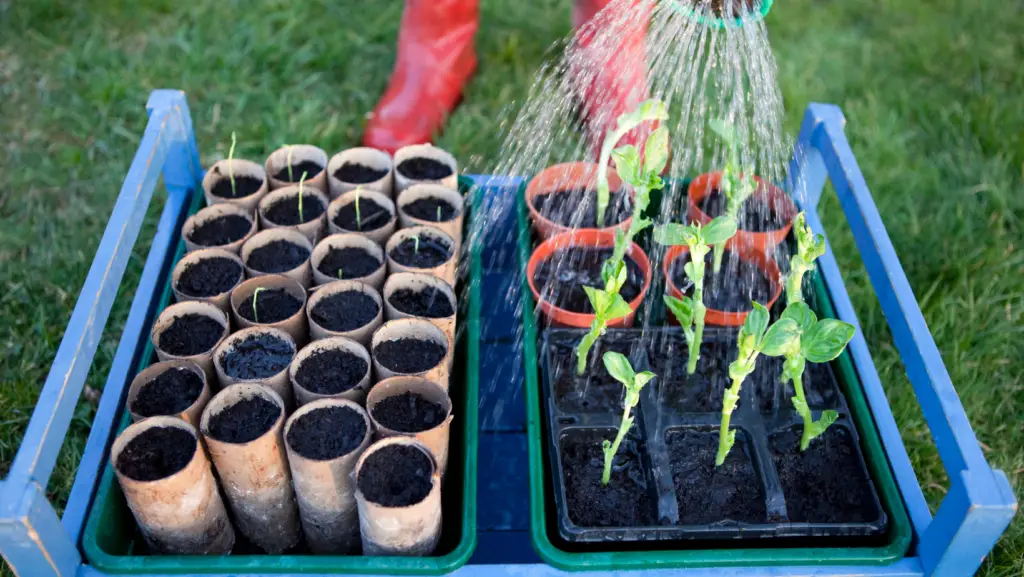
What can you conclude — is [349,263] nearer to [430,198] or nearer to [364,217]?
[364,217]

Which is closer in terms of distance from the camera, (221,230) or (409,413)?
(409,413)

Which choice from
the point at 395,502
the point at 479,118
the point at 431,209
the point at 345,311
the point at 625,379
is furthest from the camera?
the point at 479,118

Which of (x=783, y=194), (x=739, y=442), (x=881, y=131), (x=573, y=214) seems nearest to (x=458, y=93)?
(x=573, y=214)

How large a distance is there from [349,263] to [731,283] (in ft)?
2.58

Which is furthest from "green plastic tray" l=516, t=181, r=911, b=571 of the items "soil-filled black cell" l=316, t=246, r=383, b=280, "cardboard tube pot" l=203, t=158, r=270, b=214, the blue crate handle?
"cardboard tube pot" l=203, t=158, r=270, b=214

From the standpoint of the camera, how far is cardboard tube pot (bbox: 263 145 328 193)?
1.92 meters

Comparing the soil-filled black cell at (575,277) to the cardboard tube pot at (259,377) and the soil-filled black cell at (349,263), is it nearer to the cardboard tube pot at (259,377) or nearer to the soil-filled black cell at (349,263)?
the soil-filled black cell at (349,263)

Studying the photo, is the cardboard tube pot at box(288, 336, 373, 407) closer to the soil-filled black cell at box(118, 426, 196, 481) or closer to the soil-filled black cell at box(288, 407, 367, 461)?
the soil-filled black cell at box(288, 407, 367, 461)

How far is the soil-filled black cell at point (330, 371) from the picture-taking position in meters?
1.49

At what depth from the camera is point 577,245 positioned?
190cm

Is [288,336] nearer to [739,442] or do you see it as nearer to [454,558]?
[454,558]

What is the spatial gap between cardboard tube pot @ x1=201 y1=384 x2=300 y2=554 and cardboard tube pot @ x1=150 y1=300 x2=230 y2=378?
0.11 meters

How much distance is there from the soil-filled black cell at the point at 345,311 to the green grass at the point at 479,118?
0.66 metres

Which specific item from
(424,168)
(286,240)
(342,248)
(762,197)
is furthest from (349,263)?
(762,197)
